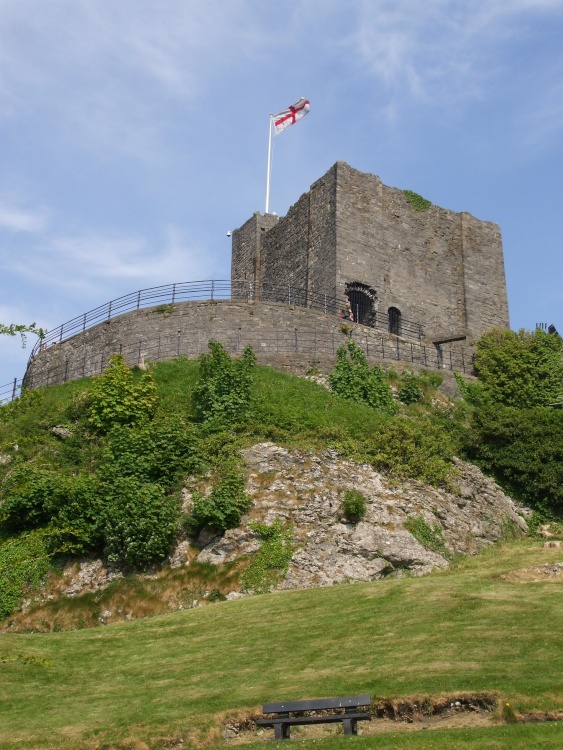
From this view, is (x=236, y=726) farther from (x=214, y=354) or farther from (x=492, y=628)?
(x=214, y=354)

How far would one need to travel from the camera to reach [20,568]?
65.6ft

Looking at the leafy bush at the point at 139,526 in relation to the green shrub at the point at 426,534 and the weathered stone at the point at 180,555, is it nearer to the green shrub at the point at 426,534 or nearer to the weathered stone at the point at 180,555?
the weathered stone at the point at 180,555

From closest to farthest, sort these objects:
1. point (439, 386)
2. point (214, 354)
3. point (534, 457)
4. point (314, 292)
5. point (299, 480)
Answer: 1. point (299, 480)
2. point (534, 457)
3. point (214, 354)
4. point (439, 386)
5. point (314, 292)

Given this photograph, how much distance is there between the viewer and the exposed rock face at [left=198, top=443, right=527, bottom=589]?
1939cm

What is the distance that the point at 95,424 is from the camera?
2466 cm

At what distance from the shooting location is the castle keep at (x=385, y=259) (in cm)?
3650

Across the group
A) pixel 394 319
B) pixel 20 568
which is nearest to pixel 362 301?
pixel 394 319

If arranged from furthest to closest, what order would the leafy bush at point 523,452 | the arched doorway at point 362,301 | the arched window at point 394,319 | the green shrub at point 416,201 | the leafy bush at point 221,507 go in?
1. the green shrub at point 416,201
2. the arched window at point 394,319
3. the arched doorway at point 362,301
4. the leafy bush at point 523,452
5. the leafy bush at point 221,507

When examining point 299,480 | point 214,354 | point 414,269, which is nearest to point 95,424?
point 214,354

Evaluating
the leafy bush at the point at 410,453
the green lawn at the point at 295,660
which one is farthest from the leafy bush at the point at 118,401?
the green lawn at the point at 295,660

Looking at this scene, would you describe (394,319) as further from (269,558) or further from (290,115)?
(269,558)

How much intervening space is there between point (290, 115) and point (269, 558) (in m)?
29.5

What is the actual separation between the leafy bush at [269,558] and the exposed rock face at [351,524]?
0.17 meters

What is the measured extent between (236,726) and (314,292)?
26.0 m
